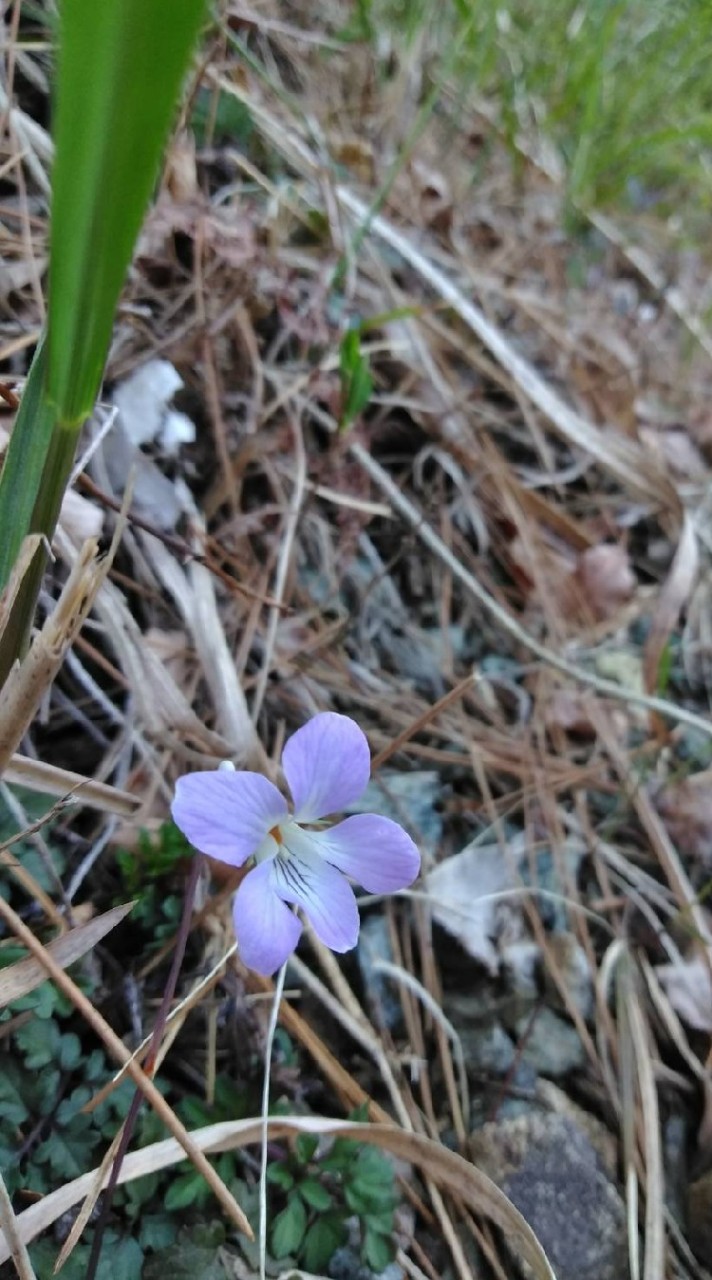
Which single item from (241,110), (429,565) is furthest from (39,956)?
(241,110)

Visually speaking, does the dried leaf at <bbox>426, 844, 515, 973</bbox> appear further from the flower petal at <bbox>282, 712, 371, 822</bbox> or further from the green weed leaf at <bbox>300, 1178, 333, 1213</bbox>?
the flower petal at <bbox>282, 712, 371, 822</bbox>

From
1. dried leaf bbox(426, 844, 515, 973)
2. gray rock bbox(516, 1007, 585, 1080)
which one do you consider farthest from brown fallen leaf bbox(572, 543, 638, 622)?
gray rock bbox(516, 1007, 585, 1080)

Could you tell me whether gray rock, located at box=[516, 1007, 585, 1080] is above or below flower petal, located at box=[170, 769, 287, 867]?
below

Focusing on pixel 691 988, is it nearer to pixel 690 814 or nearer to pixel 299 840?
A: pixel 690 814

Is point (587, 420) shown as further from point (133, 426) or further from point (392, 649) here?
point (133, 426)

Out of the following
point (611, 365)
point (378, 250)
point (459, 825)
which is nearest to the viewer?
point (459, 825)

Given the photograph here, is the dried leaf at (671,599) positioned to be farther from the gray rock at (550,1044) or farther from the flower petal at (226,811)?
the flower petal at (226,811)

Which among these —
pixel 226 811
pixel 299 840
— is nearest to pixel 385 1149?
pixel 299 840
